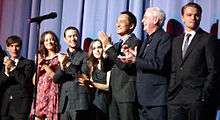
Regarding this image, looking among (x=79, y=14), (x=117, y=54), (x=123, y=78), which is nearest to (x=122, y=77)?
(x=123, y=78)

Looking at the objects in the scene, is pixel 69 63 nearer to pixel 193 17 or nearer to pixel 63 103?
pixel 63 103

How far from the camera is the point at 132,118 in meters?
3.86

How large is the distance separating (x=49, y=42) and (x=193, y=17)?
1.50 metres

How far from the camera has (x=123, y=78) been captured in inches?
155

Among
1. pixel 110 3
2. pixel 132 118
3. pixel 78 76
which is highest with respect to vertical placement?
pixel 110 3

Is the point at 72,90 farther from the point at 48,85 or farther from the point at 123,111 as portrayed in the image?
the point at 123,111

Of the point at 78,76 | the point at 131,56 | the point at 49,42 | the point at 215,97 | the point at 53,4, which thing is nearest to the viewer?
the point at 215,97

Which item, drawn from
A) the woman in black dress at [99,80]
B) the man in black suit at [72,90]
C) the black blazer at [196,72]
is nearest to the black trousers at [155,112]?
the black blazer at [196,72]

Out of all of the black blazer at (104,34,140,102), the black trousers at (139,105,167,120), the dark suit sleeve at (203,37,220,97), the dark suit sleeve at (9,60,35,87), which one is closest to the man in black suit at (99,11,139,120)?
the black blazer at (104,34,140,102)

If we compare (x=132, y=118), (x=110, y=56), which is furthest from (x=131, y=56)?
(x=132, y=118)

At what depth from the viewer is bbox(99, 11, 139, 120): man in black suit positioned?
387 centimetres

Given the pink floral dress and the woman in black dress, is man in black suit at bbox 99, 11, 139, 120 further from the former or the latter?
the pink floral dress

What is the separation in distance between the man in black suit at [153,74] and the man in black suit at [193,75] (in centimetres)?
7

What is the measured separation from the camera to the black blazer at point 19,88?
4727 millimetres
